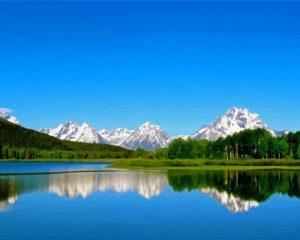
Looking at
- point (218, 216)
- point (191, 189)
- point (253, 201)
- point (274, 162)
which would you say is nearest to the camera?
point (218, 216)

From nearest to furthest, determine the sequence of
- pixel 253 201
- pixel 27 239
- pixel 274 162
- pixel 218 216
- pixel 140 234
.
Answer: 1. pixel 27 239
2. pixel 140 234
3. pixel 218 216
4. pixel 253 201
5. pixel 274 162

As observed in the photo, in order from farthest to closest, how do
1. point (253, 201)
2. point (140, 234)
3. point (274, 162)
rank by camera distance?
point (274, 162)
point (253, 201)
point (140, 234)

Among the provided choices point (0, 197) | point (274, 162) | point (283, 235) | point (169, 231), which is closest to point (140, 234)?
point (169, 231)

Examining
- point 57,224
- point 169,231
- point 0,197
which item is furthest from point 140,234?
point 0,197

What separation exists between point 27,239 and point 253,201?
30626mm

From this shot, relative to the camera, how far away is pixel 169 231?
3553 centimetres

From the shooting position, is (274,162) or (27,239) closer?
(27,239)

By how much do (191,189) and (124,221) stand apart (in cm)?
3025

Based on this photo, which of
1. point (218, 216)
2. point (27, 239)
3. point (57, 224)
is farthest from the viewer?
point (218, 216)

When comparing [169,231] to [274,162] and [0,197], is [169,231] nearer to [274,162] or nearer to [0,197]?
[0,197]

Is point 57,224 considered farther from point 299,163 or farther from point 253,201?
point 299,163

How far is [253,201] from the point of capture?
54.6 metres

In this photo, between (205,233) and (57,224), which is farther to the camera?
(57,224)

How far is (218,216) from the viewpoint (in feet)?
141
